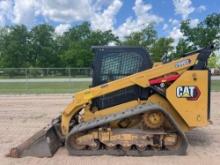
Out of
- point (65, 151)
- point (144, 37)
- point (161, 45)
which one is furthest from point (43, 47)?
point (65, 151)

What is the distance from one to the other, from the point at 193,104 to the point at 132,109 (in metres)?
1.11

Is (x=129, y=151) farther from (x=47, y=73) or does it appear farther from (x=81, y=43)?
(x=81, y=43)

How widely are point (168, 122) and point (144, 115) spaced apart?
17.4 inches

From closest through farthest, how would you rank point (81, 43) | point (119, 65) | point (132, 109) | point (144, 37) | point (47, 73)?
1. point (132, 109)
2. point (119, 65)
3. point (47, 73)
4. point (144, 37)
5. point (81, 43)

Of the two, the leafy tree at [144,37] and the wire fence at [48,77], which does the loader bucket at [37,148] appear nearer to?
the wire fence at [48,77]

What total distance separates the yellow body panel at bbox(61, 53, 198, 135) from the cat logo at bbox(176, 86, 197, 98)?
0.32m

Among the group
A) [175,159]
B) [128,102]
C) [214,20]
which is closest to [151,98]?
[128,102]

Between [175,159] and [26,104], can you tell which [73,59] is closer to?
[26,104]

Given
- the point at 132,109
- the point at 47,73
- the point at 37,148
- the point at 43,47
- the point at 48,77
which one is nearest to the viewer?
the point at 37,148

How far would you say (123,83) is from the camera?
7.48 meters

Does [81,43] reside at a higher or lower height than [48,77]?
higher

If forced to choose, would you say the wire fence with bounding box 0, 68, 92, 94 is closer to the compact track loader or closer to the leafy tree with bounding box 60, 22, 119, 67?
the compact track loader

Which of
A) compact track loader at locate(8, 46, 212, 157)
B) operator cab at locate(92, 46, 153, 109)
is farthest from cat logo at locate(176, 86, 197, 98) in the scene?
operator cab at locate(92, 46, 153, 109)

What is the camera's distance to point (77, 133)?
710 centimetres
